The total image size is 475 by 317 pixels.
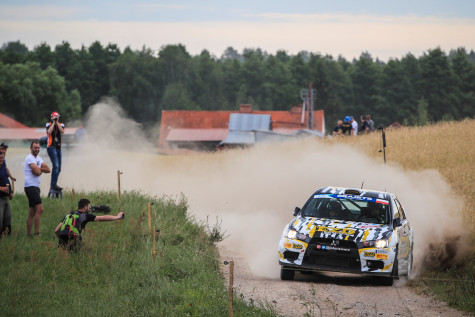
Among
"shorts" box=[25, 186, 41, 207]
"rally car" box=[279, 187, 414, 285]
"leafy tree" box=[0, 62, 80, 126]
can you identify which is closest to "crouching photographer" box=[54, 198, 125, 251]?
"shorts" box=[25, 186, 41, 207]

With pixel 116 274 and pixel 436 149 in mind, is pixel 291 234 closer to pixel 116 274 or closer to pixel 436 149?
pixel 116 274

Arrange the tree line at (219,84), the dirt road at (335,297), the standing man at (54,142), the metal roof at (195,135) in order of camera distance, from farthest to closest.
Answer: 1. the tree line at (219,84)
2. the metal roof at (195,135)
3. the standing man at (54,142)
4. the dirt road at (335,297)

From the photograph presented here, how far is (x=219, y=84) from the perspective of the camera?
5138 inches

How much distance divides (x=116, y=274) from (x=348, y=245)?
3.74m

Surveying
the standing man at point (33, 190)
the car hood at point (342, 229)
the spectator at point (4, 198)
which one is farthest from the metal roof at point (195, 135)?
the car hood at point (342, 229)

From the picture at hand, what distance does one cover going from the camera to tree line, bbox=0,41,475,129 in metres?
102

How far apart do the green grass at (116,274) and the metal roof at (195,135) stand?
6617cm

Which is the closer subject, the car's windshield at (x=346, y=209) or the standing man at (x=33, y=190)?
the car's windshield at (x=346, y=209)

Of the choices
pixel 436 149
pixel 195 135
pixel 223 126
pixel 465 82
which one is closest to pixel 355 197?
pixel 436 149

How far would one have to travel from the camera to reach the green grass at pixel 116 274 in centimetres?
1065

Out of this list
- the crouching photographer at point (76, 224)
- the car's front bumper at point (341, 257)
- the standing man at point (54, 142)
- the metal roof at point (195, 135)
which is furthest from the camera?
the metal roof at point (195, 135)

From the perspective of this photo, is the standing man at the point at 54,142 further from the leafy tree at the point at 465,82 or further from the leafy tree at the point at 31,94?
the leafy tree at the point at 465,82

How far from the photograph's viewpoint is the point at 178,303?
10.8m

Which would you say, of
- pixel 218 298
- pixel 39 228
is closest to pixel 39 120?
pixel 39 228
